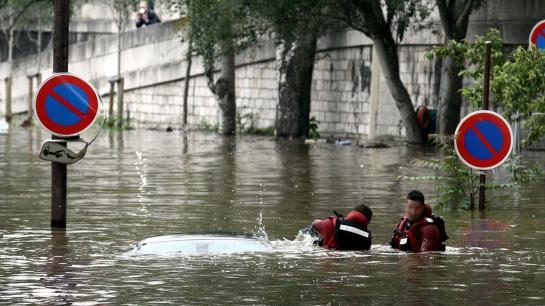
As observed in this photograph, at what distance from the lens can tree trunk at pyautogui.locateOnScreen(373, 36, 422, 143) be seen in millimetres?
37125

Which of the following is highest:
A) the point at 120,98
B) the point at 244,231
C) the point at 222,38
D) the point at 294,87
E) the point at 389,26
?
the point at 389,26

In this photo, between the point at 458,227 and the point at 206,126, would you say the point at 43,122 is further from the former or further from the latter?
the point at 206,126

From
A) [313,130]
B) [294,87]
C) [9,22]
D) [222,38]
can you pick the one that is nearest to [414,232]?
[222,38]

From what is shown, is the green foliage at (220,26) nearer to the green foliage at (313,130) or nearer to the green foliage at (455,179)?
the green foliage at (313,130)

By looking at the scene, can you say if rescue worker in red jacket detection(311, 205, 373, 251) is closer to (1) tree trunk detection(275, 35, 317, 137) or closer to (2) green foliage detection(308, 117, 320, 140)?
(1) tree trunk detection(275, 35, 317, 137)

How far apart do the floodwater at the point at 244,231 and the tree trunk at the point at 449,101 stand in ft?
17.9

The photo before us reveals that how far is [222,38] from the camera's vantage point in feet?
131

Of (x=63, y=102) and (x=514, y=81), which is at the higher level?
(x=514, y=81)

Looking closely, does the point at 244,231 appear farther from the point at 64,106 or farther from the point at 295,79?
the point at 295,79

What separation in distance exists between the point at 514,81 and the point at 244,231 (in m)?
4.89

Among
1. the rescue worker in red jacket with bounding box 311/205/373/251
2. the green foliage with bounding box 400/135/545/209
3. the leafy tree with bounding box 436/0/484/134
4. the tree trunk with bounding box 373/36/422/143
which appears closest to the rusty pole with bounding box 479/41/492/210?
the green foliage with bounding box 400/135/545/209

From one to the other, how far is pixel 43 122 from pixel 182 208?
469cm

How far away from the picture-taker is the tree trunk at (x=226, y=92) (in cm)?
4534

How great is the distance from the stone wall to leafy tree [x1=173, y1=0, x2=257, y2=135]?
1.18 m
